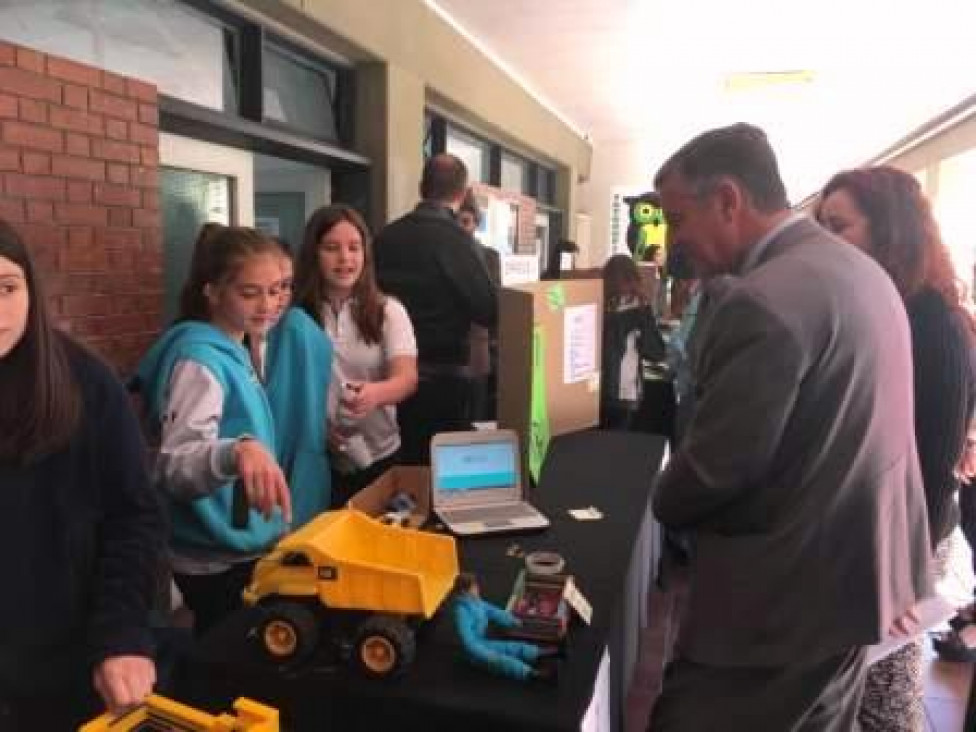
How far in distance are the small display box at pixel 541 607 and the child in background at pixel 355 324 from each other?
80 cm

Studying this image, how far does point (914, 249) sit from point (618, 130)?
26.3ft

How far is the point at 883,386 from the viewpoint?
1166 millimetres

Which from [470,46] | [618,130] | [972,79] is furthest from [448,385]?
[618,130]

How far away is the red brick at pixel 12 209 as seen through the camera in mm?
1927

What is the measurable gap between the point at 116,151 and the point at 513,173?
19.2 ft

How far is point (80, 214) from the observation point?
Result: 2166 millimetres

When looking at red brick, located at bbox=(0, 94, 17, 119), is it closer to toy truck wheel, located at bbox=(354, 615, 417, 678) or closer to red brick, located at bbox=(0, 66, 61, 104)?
red brick, located at bbox=(0, 66, 61, 104)

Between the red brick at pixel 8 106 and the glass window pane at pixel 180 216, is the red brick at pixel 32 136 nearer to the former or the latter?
the red brick at pixel 8 106

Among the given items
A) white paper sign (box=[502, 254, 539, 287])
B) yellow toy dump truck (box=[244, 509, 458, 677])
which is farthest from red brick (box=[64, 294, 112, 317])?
white paper sign (box=[502, 254, 539, 287])

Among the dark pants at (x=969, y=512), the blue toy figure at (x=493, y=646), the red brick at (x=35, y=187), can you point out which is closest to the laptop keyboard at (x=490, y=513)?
the blue toy figure at (x=493, y=646)

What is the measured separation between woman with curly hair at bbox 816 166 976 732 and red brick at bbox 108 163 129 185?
185cm

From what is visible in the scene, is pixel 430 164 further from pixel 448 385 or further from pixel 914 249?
pixel 914 249

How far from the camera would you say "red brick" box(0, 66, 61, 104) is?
1908 mm

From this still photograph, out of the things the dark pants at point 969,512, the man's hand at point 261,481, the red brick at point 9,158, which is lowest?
the dark pants at point 969,512
